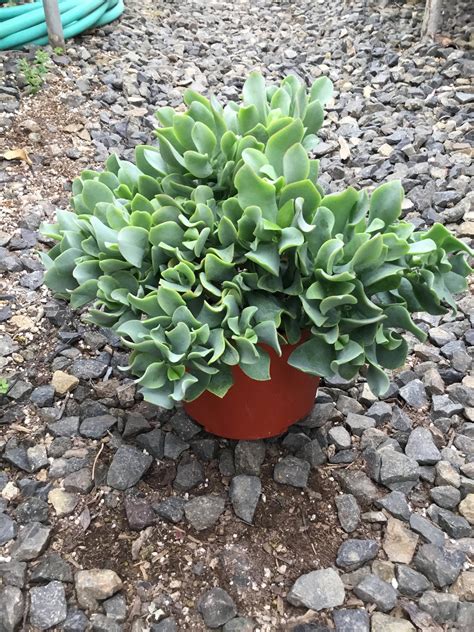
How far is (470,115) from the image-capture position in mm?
3045

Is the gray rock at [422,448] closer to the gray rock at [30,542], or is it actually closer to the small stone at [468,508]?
the small stone at [468,508]

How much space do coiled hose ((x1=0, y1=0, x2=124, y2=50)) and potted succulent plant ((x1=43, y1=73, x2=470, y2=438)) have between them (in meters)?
2.41

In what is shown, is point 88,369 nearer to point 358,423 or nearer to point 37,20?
point 358,423

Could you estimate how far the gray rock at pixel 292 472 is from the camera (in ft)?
5.06

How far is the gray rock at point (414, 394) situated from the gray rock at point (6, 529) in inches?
41.0

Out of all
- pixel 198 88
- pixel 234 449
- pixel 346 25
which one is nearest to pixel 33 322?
pixel 234 449

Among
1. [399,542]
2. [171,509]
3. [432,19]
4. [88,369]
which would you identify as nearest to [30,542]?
[171,509]

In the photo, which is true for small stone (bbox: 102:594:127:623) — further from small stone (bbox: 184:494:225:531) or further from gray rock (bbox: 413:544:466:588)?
gray rock (bbox: 413:544:466:588)

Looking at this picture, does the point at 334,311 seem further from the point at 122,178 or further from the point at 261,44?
the point at 261,44

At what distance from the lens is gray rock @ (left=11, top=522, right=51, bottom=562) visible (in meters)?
1.40

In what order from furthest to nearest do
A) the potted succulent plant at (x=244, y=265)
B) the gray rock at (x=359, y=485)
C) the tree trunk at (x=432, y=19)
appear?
the tree trunk at (x=432, y=19) → the gray rock at (x=359, y=485) → the potted succulent plant at (x=244, y=265)

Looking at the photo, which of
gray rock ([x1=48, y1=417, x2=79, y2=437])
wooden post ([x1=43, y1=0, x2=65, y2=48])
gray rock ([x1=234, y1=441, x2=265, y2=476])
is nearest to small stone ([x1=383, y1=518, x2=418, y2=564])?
gray rock ([x1=234, y1=441, x2=265, y2=476])

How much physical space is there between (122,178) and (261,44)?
301 cm

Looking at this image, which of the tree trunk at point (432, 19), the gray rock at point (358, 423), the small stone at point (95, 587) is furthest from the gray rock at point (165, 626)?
→ the tree trunk at point (432, 19)
